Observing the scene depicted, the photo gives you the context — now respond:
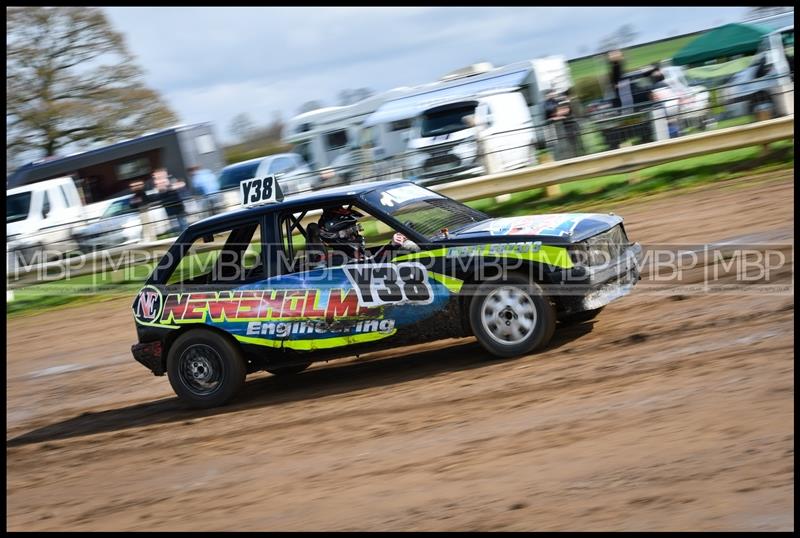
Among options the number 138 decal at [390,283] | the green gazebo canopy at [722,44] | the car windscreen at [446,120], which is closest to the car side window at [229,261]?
the number 138 decal at [390,283]

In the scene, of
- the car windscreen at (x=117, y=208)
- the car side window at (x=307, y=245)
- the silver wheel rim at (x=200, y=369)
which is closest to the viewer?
the car side window at (x=307, y=245)

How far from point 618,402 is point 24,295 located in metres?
14.6

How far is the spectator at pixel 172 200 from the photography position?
18.1 metres

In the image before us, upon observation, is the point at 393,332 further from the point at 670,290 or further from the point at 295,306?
the point at 670,290

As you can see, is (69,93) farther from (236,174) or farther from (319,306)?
(319,306)

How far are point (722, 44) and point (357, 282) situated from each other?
14499mm

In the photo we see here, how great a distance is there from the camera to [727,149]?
1529 centimetres

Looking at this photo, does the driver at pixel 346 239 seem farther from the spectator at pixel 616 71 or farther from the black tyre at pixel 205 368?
the spectator at pixel 616 71

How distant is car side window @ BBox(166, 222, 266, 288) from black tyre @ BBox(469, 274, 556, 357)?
1947 mm

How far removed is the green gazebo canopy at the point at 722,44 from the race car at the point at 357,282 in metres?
12.5

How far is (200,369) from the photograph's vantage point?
27.7ft

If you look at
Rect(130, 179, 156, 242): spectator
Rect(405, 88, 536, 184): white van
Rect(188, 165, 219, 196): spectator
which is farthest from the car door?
Rect(188, 165, 219, 196): spectator

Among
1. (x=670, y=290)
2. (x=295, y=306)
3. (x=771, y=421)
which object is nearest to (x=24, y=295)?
(x=295, y=306)

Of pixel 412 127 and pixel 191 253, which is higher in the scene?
pixel 412 127
